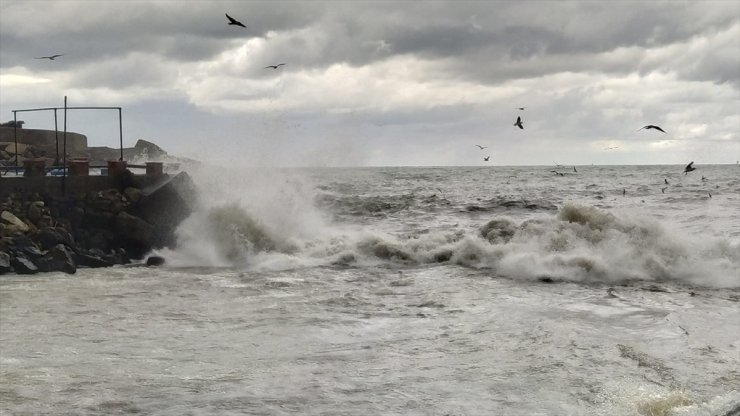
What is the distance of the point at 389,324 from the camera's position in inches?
340

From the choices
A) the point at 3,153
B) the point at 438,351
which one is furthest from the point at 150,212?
the point at 3,153

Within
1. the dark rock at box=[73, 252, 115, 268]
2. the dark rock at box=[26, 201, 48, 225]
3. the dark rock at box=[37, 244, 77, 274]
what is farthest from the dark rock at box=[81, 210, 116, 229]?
the dark rock at box=[37, 244, 77, 274]

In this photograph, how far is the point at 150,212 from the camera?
16.6 metres

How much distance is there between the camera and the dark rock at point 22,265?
12461 millimetres

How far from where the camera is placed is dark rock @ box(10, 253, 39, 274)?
40.9 feet

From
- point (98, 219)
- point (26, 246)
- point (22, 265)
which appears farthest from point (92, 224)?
point (22, 265)

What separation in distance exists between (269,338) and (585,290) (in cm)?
589

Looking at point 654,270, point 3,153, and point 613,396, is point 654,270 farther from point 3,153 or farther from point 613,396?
point 3,153

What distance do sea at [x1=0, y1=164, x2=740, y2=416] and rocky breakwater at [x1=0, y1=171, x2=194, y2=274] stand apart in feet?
1.59

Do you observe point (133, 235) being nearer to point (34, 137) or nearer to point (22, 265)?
point (22, 265)

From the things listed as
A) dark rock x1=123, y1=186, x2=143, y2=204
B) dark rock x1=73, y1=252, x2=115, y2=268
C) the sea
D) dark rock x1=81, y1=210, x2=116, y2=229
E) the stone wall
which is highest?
the stone wall

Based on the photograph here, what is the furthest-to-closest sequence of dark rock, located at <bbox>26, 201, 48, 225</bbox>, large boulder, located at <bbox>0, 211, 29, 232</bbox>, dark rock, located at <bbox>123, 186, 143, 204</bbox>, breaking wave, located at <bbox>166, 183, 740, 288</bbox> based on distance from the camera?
dark rock, located at <bbox>123, 186, 143, 204</bbox>, dark rock, located at <bbox>26, 201, 48, 225</bbox>, large boulder, located at <bbox>0, 211, 29, 232</bbox>, breaking wave, located at <bbox>166, 183, 740, 288</bbox>

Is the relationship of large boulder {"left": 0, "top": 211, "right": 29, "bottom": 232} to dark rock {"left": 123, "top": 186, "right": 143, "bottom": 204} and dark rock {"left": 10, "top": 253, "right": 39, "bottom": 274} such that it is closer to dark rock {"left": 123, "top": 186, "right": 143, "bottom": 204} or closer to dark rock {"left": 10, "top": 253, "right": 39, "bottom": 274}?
dark rock {"left": 10, "top": 253, "right": 39, "bottom": 274}

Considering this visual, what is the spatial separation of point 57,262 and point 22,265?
622 millimetres
